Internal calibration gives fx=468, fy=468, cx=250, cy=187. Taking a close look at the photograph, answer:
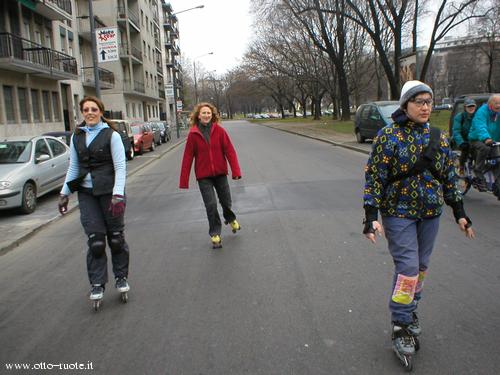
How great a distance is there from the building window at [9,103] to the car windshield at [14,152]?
13.0 metres

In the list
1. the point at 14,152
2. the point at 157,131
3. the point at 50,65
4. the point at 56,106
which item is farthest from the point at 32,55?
the point at 14,152

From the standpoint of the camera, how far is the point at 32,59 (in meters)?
22.5

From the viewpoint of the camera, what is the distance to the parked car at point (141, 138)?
21.8 meters

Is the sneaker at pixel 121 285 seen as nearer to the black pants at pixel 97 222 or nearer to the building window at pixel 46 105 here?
the black pants at pixel 97 222

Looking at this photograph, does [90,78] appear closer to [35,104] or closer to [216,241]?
[35,104]

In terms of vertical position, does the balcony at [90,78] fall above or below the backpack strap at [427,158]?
above

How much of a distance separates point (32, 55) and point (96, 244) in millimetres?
21818

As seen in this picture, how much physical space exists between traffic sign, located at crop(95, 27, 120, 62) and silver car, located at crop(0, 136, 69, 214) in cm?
501

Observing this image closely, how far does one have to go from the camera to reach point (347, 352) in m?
3.09

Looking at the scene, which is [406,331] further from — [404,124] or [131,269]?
[131,269]

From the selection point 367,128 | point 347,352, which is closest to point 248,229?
point 347,352

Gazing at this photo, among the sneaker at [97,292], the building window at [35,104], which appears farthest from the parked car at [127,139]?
the sneaker at [97,292]

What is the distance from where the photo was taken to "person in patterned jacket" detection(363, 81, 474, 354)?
290 centimetres

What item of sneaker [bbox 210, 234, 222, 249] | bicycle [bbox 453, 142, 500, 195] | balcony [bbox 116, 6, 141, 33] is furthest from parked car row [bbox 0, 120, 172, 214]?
balcony [bbox 116, 6, 141, 33]
